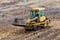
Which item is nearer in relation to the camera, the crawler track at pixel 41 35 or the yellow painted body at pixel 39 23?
the crawler track at pixel 41 35

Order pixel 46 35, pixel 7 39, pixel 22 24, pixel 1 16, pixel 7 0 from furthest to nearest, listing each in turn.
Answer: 1. pixel 7 0
2. pixel 1 16
3. pixel 22 24
4. pixel 46 35
5. pixel 7 39

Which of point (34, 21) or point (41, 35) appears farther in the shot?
point (34, 21)

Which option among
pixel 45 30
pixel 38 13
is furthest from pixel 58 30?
pixel 38 13

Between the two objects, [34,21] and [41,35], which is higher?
[34,21]

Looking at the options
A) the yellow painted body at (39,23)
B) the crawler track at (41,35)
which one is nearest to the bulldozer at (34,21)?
the yellow painted body at (39,23)

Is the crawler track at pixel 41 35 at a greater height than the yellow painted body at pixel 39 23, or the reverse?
the yellow painted body at pixel 39 23

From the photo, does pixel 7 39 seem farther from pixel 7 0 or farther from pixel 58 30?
pixel 7 0

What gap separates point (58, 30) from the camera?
22.4 metres

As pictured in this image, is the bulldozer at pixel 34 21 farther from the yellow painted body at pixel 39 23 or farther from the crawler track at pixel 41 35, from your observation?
the crawler track at pixel 41 35

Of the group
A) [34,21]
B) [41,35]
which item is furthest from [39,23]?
[41,35]

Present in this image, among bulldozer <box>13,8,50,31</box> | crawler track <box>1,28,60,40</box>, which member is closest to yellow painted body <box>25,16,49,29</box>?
bulldozer <box>13,8,50,31</box>

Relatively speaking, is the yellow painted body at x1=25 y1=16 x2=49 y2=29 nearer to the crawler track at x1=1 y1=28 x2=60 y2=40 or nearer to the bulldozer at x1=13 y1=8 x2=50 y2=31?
the bulldozer at x1=13 y1=8 x2=50 y2=31

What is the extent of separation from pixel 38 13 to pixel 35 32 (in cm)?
205

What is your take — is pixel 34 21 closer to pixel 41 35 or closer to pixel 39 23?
pixel 39 23
